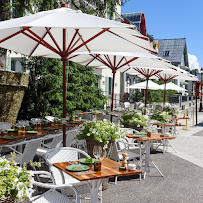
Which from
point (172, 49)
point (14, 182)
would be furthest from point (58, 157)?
point (172, 49)

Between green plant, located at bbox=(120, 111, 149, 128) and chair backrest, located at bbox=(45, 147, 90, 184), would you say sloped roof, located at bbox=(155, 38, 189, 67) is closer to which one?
green plant, located at bbox=(120, 111, 149, 128)

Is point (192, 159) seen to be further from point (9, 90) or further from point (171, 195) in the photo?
point (9, 90)

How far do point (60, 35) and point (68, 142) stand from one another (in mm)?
2649

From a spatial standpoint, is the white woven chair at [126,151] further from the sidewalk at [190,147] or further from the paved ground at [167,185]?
the sidewalk at [190,147]

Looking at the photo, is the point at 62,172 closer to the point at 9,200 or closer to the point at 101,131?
the point at 101,131

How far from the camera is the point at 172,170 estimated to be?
23.4ft

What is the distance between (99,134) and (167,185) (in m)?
1.90

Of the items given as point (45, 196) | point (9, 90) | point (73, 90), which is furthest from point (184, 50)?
point (45, 196)

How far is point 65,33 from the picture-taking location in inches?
219

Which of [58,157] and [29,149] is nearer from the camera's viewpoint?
[58,157]

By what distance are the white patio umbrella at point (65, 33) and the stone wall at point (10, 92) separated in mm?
1810

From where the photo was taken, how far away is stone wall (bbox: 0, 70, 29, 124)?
8.82 meters

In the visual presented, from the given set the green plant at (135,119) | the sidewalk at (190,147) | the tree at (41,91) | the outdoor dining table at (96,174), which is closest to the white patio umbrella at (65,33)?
the outdoor dining table at (96,174)

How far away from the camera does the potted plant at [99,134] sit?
18.4 feet
